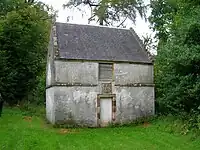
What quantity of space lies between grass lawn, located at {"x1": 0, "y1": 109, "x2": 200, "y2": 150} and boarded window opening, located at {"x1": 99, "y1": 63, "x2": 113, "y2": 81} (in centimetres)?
476

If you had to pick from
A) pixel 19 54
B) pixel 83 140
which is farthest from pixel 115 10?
pixel 83 140

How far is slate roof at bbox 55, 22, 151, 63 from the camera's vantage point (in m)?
25.9

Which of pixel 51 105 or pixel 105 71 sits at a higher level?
pixel 105 71

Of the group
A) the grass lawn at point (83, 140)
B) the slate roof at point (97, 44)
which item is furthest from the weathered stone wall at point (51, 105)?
the slate roof at point (97, 44)

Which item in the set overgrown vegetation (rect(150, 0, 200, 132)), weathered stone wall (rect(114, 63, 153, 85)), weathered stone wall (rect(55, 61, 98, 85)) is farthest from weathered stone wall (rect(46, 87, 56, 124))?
overgrown vegetation (rect(150, 0, 200, 132))

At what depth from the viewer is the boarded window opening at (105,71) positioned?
26.0 metres

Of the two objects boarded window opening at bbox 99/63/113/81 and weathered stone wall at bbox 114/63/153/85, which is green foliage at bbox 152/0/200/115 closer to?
weathered stone wall at bbox 114/63/153/85

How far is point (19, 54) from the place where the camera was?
3500cm

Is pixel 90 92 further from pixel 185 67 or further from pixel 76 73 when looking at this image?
pixel 185 67

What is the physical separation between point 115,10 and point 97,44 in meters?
17.5

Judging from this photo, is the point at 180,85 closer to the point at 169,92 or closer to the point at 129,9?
the point at 169,92

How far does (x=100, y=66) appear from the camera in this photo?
85.5 ft

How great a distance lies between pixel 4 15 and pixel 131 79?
60.0 ft

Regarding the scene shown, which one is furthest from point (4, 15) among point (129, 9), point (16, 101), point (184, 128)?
point (184, 128)
